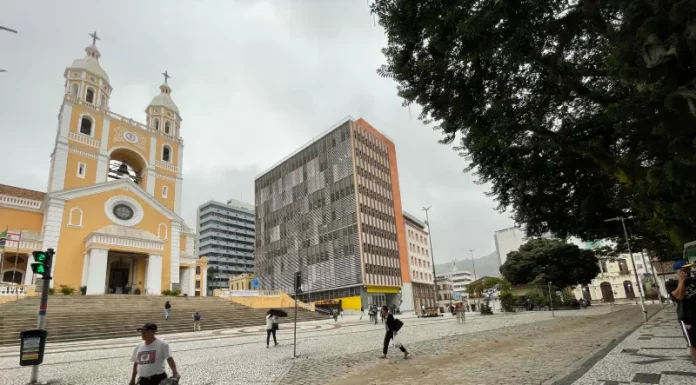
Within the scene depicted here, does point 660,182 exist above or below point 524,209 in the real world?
below

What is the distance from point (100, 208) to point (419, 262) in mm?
50842

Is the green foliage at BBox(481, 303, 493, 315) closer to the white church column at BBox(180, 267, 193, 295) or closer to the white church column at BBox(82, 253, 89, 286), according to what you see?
the white church column at BBox(180, 267, 193, 295)

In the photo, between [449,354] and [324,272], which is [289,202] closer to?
[324,272]

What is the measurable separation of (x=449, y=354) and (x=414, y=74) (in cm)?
701

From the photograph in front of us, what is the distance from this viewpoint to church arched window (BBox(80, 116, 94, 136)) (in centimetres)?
Answer: 3778

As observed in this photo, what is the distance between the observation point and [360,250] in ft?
150

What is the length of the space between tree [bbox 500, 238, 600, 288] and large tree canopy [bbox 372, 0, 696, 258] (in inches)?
1369

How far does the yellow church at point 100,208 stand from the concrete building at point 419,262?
34023 mm

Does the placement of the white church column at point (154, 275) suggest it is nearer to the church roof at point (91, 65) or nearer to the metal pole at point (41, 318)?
the church roof at point (91, 65)

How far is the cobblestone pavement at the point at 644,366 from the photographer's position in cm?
512

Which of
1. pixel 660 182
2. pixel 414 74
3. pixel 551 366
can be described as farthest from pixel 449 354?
pixel 414 74

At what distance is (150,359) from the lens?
456cm

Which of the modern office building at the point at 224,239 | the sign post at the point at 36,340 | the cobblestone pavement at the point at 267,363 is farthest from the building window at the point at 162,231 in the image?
the modern office building at the point at 224,239

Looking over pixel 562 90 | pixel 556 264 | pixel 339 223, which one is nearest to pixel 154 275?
pixel 339 223
